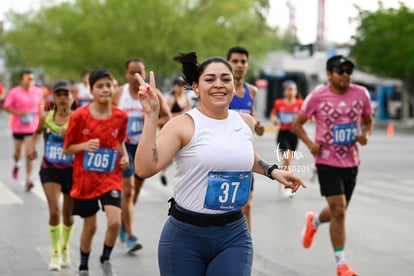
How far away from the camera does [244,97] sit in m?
8.46

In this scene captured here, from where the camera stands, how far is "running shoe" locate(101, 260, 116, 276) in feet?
25.0

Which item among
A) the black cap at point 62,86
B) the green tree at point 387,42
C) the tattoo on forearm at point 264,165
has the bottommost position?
the tattoo on forearm at point 264,165

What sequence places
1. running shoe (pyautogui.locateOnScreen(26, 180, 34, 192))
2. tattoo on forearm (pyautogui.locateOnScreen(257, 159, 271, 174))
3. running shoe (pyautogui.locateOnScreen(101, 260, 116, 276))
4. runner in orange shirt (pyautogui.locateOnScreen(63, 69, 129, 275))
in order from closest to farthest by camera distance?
1. tattoo on forearm (pyautogui.locateOnScreen(257, 159, 271, 174))
2. runner in orange shirt (pyautogui.locateOnScreen(63, 69, 129, 275))
3. running shoe (pyautogui.locateOnScreen(101, 260, 116, 276))
4. running shoe (pyautogui.locateOnScreen(26, 180, 34, 192))

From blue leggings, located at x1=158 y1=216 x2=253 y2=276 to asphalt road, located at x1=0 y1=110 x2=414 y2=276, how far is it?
554 mm

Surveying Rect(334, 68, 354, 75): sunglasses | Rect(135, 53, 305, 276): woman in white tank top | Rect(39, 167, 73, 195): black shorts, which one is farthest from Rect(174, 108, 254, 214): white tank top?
Rect(39, 167, 73, 195): black shorts

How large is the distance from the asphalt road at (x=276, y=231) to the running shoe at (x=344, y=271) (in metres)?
0.28

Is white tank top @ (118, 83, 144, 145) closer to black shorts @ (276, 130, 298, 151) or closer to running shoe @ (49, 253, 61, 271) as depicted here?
running shoe @ (49, 253, 61, 271)

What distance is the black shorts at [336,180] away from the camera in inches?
305

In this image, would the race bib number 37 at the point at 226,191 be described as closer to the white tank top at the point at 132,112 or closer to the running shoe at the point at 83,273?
the running shoe at the point at 83,273

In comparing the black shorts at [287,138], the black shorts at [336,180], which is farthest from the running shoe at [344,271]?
the black shorts at [287,138]

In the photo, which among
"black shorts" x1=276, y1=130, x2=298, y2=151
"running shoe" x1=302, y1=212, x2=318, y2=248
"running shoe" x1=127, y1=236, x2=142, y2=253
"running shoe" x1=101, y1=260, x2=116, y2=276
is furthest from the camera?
"black shorts" x1=276, y1=130, x2=298, y2=151

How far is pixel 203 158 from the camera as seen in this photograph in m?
4.62

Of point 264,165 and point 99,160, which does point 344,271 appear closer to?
point 99,160

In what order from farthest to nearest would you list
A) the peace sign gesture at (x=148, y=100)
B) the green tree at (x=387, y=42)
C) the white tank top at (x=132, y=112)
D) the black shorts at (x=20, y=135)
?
the green tree at (x=387, y=42) < the black shorts at (x=20, y=135) < the white tank top at (x=132, y=112) < the peace sign gesture at (x=148, y=100)
